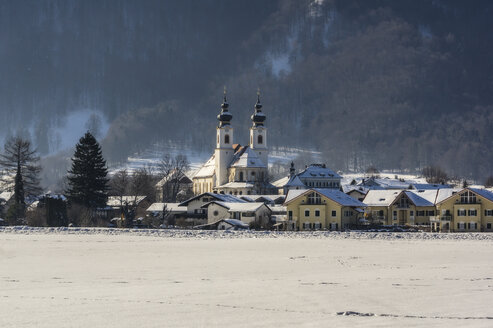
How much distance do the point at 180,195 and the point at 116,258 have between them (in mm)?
110407

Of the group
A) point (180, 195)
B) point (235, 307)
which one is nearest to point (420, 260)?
point (235, 307)

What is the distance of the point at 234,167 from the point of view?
170m

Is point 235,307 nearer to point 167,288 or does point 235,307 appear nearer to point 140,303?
point 140,303

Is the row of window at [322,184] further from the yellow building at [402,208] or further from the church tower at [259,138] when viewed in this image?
the yellow building at [402,208]

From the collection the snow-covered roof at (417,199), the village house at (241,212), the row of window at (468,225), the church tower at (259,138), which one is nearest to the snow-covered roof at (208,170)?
the church tower at (259,138)

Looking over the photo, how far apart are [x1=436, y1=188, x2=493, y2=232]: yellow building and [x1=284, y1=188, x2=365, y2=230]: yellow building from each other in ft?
33.8

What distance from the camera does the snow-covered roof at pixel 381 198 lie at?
339 feet

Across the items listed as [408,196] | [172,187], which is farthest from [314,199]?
[172,187]

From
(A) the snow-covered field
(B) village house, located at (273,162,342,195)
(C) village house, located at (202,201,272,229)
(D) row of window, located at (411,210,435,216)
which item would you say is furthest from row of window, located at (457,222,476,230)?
(B) village house, located at (273,162,342,195)

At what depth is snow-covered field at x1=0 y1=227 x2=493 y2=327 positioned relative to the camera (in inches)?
866

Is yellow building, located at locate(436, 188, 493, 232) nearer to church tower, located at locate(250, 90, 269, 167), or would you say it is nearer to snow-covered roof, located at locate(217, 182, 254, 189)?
snow-covered roof, located at locate(217, 182, 254, 189)

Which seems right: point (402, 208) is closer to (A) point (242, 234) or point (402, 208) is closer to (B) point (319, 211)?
(B) point (319, 211)

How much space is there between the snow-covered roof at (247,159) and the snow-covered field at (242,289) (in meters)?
123

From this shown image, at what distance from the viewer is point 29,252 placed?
44.9 metres
